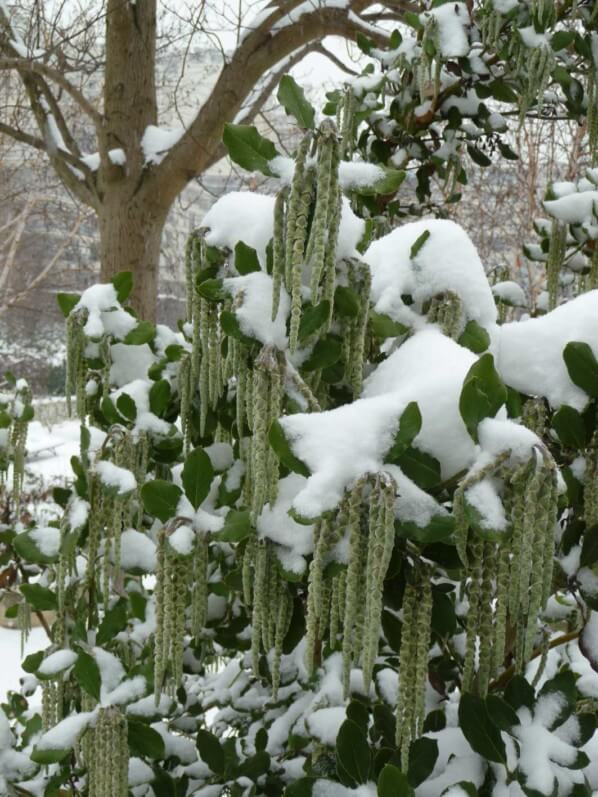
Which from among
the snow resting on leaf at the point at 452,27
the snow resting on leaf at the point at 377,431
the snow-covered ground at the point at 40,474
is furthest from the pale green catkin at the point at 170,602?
the snow-covered ground at the point at 40,474

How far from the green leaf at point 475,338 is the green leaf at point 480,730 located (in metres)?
0.48

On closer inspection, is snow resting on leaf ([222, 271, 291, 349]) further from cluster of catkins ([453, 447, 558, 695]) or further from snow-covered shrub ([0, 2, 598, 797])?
cluster of catkins ([453, 447, 558, 695])

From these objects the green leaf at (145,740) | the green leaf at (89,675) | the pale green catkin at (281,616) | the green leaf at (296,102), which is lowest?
the green leaf at (145,740)

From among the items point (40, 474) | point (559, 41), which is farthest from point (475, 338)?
point (40, 474)

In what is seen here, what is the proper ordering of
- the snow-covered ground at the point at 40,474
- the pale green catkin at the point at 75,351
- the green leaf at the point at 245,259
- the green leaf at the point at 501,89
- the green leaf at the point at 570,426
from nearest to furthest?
1. the green leaf at the point at 570,426
2. the green leaf at the point at 245,259
3. the pale green catkin at the point at 75,351
4. the green leaf at the point at 501,89
5. the snow-covered ground at the point at 40,474

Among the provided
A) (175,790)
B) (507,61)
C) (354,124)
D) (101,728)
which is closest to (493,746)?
(101,728)

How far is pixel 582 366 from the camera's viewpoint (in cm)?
98

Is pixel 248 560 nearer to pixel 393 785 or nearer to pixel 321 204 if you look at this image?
pixel 393 785

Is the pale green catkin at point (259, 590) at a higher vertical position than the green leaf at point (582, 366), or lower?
lower

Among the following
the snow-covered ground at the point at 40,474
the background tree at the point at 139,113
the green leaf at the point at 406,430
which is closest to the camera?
the green leaf at the point at 406,430

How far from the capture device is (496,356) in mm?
1103

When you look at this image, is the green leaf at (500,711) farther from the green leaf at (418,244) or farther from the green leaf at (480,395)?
the green leaf at (418,244)

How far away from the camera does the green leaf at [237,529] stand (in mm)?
1031

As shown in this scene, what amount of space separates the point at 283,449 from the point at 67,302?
861 mm
